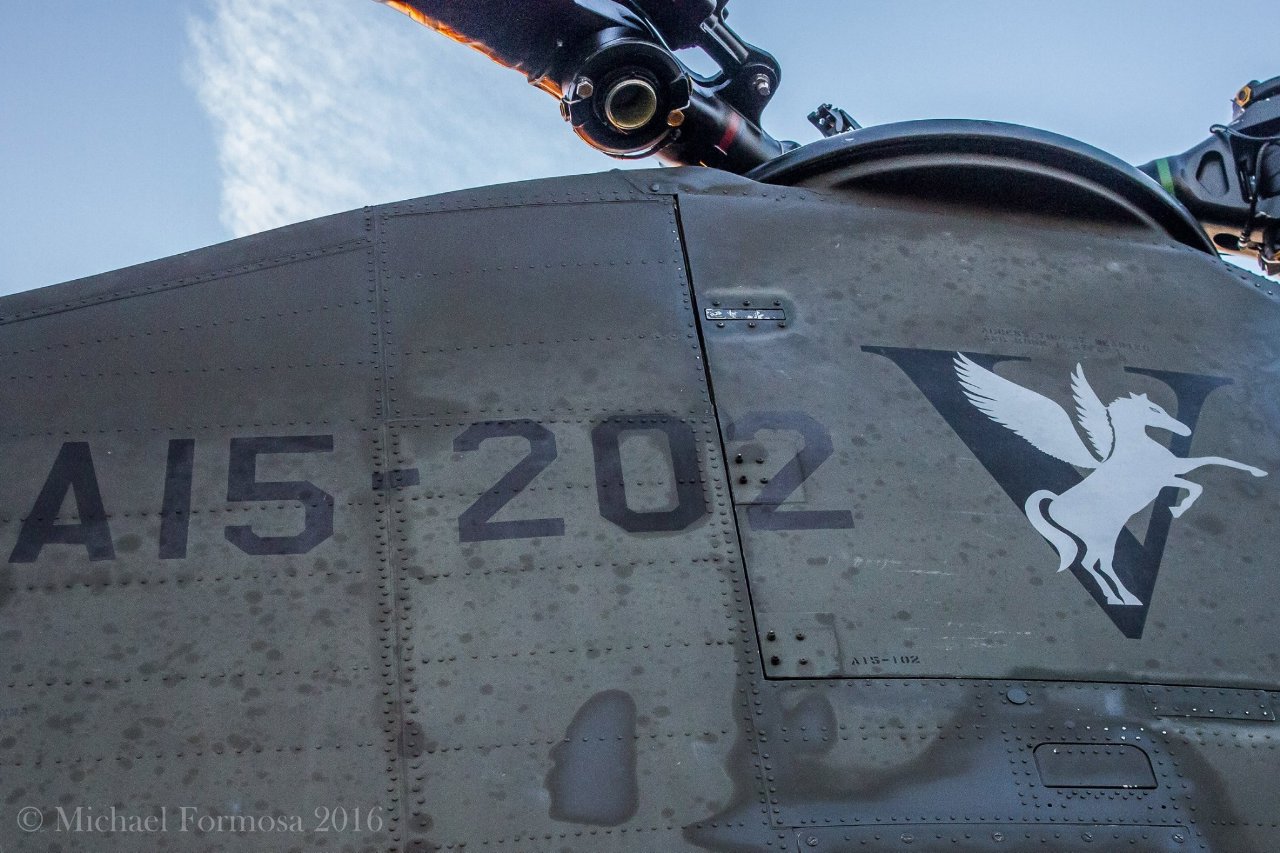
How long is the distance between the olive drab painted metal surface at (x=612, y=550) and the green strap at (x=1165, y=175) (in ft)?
7.92

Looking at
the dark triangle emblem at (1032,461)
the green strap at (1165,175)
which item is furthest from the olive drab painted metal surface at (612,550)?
the green strap at (1165,175)

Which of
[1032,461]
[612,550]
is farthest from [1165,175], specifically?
[612,550]

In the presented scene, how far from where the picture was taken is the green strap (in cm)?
747

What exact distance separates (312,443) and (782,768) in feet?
6.25

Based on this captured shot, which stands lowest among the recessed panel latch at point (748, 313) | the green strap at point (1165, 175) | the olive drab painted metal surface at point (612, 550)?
the olive drab painted metal surface at point (612, 550)

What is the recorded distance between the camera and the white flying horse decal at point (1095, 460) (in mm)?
4602

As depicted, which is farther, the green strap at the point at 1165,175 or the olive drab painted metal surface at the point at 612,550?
the green strap at the point at 1165,175

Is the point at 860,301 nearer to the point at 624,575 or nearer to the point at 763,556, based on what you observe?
the point at 763,556

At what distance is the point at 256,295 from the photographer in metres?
4.77

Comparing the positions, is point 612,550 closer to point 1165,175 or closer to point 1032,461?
point 1032,461

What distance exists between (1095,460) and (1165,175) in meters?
3.39

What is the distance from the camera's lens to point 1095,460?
486 centimetres

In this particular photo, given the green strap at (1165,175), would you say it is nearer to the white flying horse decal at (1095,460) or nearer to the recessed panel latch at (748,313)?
the white flying horse decal at (1095,460)

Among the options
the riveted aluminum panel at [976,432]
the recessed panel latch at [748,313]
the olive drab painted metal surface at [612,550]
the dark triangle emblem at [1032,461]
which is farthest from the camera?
the recessed panel latch at [748,313]
